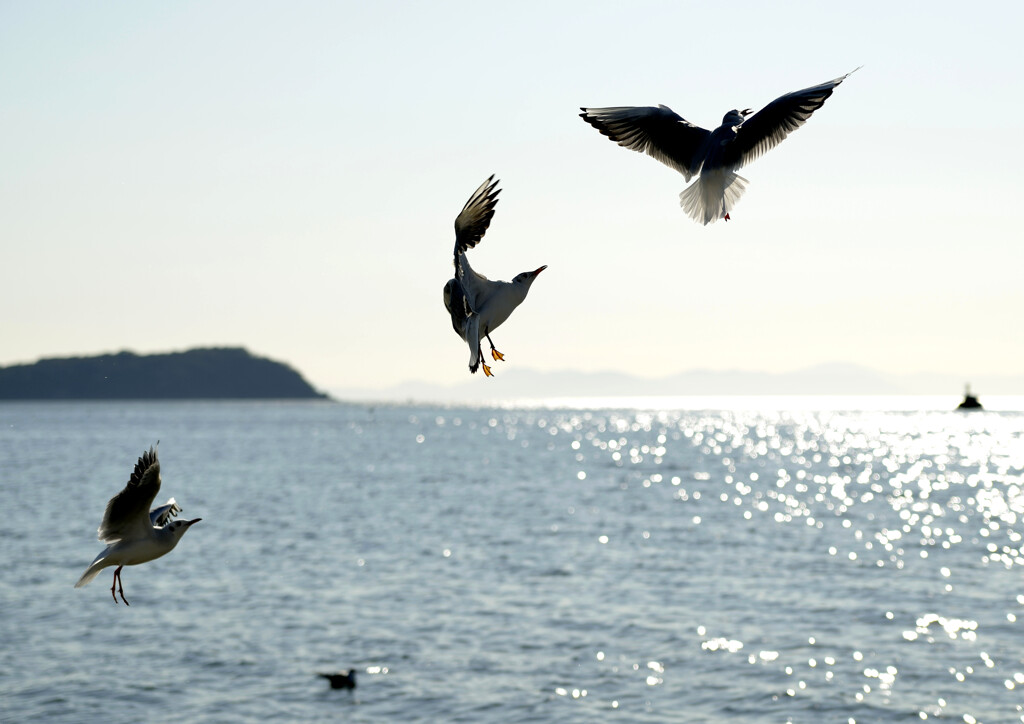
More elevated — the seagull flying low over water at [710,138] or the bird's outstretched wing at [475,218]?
the seagull flying low over water at [710,138]

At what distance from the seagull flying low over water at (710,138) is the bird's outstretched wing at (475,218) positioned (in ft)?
3.84

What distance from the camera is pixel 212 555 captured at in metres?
62.2

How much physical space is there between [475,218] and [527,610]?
41.7 metres

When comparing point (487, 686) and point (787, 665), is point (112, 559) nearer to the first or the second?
point (487, 686)

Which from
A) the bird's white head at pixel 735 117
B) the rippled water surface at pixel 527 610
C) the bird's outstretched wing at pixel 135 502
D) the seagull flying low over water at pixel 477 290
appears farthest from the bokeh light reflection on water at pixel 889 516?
the seagull flying low over water at pixel 477 290

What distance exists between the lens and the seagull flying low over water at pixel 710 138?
5.68 metres

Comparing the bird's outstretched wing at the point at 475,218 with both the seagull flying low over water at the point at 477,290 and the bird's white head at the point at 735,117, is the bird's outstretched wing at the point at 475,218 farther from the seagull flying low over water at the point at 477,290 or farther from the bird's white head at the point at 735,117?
the bird's white head at the point at 735,117

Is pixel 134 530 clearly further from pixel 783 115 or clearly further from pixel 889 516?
pixel 889 516

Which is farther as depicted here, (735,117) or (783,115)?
(735,117)

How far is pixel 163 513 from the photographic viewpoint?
919 centimetres

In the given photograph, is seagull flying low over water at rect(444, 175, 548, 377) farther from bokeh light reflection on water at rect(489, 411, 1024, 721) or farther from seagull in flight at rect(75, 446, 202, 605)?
bokeh light reflection on water at rect(489, 411, 1024, 721)

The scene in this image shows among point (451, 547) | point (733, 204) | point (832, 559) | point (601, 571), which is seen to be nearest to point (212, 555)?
point (451, 547)

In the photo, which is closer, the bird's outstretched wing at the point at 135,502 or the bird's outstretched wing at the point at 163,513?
the bird's outstretched wing at the point at 135,502

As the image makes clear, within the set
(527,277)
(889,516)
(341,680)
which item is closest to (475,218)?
(527,277)
